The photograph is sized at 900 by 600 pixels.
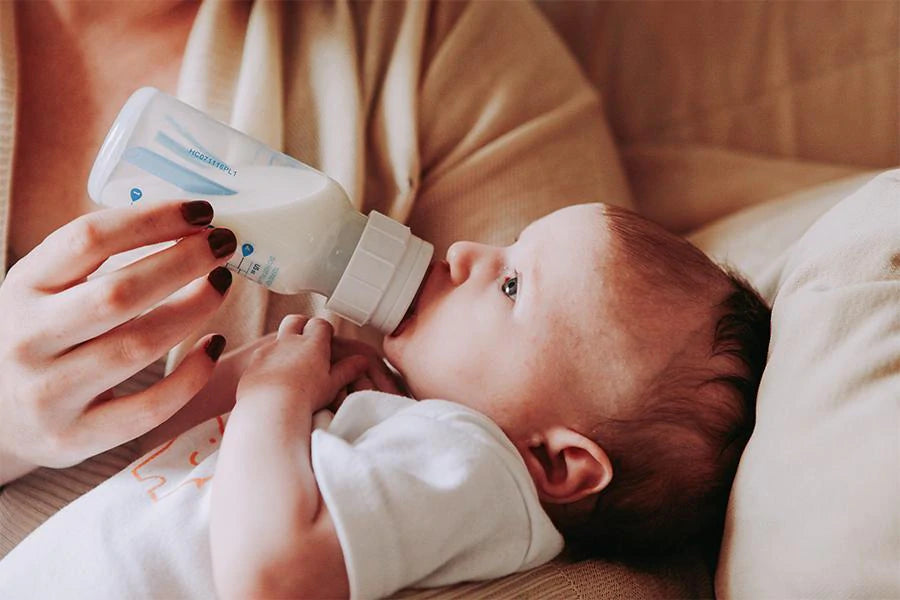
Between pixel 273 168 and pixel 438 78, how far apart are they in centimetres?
39

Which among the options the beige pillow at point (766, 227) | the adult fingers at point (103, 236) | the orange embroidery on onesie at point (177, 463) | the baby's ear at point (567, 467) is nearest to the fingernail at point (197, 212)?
the adult fingers at point (103, 236)

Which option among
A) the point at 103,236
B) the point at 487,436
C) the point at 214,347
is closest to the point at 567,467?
the point at 487,436

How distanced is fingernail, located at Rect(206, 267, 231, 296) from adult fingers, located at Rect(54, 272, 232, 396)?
0.09 ft

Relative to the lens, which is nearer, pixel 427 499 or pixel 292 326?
pixel 427 499

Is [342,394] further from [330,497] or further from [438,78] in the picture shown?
[438,78]

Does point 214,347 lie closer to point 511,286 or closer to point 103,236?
point 103,236

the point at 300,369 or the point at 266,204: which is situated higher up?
the point at 266,204

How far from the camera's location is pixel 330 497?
0.69m

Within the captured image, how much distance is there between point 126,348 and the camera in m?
0.72

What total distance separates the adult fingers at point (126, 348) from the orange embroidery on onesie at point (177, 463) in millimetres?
121

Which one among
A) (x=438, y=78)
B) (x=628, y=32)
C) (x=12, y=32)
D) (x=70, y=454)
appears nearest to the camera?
(x=70, y=454)

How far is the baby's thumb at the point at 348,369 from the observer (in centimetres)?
88

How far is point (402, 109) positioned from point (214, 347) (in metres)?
0.44

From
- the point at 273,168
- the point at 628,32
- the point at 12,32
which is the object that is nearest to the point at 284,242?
the point at 273,168
